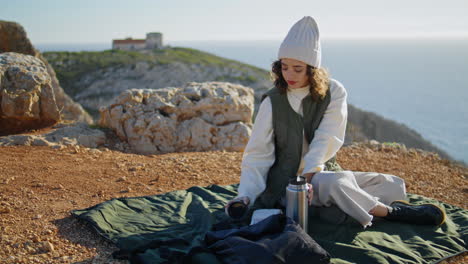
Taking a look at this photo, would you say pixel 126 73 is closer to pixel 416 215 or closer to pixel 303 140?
pixel 303 140

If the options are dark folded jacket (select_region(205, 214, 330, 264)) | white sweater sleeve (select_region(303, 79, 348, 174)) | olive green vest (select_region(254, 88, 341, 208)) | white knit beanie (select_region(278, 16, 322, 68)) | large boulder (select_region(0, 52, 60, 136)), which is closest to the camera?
dark folded jacket (select_region(205, 214, 330, 264))

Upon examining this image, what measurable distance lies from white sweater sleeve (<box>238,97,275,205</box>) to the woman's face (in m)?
0.28

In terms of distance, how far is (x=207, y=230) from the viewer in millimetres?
3793

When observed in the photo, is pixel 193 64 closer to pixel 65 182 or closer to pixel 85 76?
pixel 85 76

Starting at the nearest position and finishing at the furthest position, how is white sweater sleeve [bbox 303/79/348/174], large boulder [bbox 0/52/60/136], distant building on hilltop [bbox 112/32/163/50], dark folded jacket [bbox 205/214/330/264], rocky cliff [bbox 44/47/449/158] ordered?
dark folded jacket [bbox 205/214/330/264] → white sweater sleeve [bbox 303/79/348/174] → large boulder [bbox 0/52/60/136] → rocky cliff [bbox 44/47/449/158] → distant building on hilltop [bbox 112/32/163/50]

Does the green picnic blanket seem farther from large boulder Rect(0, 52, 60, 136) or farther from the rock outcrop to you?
the rock outcrop

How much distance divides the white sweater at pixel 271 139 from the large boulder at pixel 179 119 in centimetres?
342

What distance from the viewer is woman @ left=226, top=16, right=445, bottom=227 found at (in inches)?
143

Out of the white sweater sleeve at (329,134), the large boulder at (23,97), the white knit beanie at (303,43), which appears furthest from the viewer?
the large boulder at (23,97)

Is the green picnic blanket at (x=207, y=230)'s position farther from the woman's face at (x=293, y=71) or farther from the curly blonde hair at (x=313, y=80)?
the woman's face at (x=293, y=71)

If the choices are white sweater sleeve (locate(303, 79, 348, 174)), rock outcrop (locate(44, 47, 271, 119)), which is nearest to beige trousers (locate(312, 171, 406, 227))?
white sweater sleeve (locate(303, 79, 348, 174))

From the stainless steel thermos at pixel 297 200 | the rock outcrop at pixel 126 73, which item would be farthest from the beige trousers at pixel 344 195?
the rock outcrop at pixel 126 73

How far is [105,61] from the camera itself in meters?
43.5

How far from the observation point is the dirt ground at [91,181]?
3463 mm
